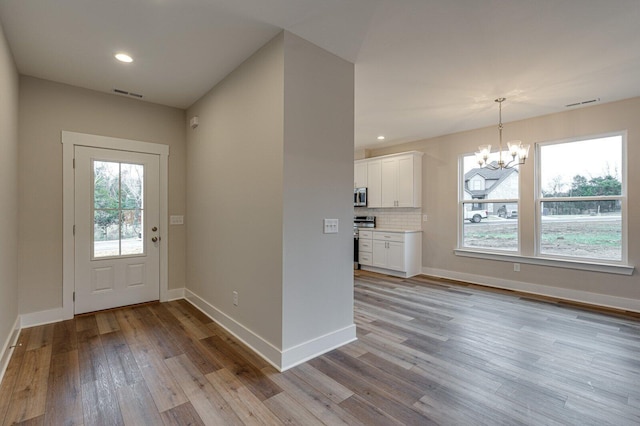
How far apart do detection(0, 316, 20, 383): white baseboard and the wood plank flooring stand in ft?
0.18

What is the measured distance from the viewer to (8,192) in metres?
2.62

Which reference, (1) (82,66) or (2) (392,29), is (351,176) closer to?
(2) (392,29)

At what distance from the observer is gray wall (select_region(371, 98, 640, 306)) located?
3.83 m

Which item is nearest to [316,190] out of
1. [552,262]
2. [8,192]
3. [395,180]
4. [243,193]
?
[243,193]

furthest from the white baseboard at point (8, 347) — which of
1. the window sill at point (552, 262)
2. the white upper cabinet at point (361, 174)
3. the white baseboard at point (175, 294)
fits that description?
the window sill at point (552, 262)

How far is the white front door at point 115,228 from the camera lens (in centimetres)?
353

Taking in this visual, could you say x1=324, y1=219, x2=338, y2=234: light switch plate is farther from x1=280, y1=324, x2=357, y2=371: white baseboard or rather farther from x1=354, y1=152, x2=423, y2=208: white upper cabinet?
x1=354, y1=152, x2=423, y2=208: white upper cabinet

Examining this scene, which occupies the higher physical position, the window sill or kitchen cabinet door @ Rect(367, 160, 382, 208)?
kitchen cabinet door @ Rect(367, 160, 382, 208)

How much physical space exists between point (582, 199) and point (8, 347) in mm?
6616

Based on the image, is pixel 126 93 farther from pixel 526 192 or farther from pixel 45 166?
pixel 526 192

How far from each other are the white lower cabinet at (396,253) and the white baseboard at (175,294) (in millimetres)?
3516

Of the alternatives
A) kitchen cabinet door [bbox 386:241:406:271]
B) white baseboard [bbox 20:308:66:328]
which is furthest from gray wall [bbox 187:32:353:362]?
kitchen cabinet door [bbox 386:241:406:271]

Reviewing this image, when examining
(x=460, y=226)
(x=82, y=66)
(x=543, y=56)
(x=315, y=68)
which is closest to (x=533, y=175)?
(x=460, y=226)

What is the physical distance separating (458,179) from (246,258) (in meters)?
4.26
